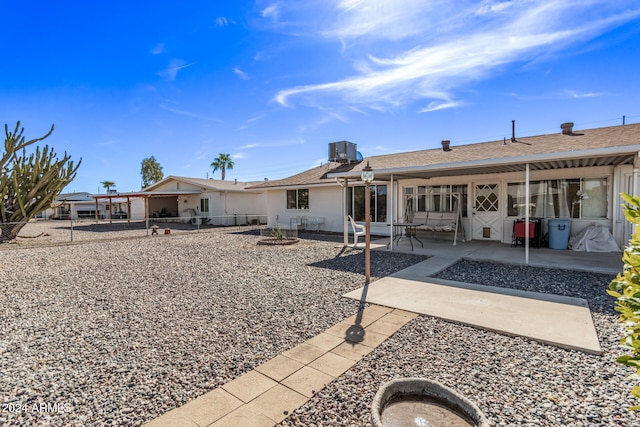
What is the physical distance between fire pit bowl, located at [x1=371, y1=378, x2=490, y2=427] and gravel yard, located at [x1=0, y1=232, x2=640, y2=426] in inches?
9.8

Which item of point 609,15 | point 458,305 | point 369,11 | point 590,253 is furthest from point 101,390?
point 609,15

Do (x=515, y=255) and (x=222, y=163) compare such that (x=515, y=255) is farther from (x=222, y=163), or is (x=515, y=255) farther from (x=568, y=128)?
(x=222, y=163)

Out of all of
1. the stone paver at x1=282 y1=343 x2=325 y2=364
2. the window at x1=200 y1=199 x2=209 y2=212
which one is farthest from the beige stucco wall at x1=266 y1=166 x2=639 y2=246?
the window at x1=200 y1=199 x2=209 y2=212

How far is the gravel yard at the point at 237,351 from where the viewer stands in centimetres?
226

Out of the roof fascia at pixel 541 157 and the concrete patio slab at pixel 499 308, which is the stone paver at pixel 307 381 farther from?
the roof fascia at pixel 541 157

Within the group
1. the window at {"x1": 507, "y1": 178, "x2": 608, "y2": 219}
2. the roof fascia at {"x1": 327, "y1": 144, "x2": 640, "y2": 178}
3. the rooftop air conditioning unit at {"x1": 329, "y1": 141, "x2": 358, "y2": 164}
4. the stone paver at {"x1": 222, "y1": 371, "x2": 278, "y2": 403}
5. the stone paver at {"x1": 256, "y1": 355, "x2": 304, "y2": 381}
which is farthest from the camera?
the rooftop air conditioning unit at {"x1": 329, "y1": 141, "x2": 358, "y2": 164}

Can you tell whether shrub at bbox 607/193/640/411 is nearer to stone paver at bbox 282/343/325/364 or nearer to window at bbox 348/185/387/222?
stone paver at bbox 282/343/325/364

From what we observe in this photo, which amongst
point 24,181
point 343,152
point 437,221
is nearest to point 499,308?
point 437,221

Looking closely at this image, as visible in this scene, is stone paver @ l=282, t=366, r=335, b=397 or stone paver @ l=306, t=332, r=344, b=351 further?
→ stone paver @ l=306, t=332, r=344, b=351

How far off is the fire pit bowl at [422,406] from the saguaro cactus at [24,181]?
49.8ft

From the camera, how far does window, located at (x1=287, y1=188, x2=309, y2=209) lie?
15867mm

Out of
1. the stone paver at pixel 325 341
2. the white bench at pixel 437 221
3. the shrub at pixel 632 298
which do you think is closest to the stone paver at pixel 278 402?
the stone paver at pixel 325 341

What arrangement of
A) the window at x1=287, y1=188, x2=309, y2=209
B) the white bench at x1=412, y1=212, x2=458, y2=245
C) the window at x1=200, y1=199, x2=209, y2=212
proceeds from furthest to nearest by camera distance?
the window at x1=200, y1=199, x2=209, y2=212 < the window at x1=287, y1=188, x2=309, y2=209 < the white bench at x1=412, y1=212, x2=458, y2=245

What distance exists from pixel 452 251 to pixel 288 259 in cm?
471
